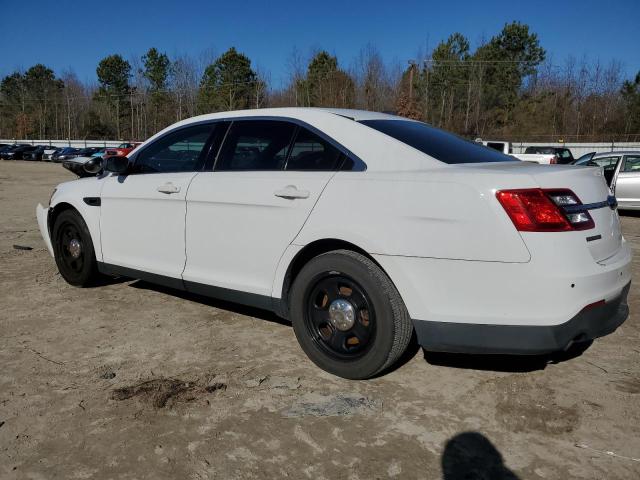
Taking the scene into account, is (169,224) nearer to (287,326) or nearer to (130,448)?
(287,326)

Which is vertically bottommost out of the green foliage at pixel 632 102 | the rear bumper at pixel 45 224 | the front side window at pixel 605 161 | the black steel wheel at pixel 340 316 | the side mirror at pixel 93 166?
the black steel wheel at pixel 340 316

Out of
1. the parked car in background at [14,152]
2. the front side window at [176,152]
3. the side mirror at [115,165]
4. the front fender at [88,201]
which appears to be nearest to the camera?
the front side window at [176,152]

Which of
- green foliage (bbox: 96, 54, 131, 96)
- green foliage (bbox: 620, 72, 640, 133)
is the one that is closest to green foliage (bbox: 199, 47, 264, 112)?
green foliage (bbox: 96, 54, 131, 96)

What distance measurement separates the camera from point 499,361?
3473mm

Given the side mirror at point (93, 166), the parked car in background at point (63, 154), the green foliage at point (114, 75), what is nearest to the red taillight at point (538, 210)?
the side mirror at point (93, 166)

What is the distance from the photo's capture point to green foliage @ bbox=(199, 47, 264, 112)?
190ft

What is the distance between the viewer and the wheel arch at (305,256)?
3094 millimetres

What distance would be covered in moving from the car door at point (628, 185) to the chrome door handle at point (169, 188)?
10.7m

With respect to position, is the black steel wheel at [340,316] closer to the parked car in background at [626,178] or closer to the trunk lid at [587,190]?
the trunk lid at [587,190]

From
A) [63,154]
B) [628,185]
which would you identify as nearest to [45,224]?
[628,185]

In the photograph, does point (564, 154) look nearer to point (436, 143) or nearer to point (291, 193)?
point (436, 143)

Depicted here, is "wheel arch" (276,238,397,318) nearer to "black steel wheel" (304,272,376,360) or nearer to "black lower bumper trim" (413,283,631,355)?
"black steel wheel" (304,272,376,360)

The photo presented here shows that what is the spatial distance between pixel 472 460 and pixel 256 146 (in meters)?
2.34

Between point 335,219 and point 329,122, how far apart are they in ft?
2.26
